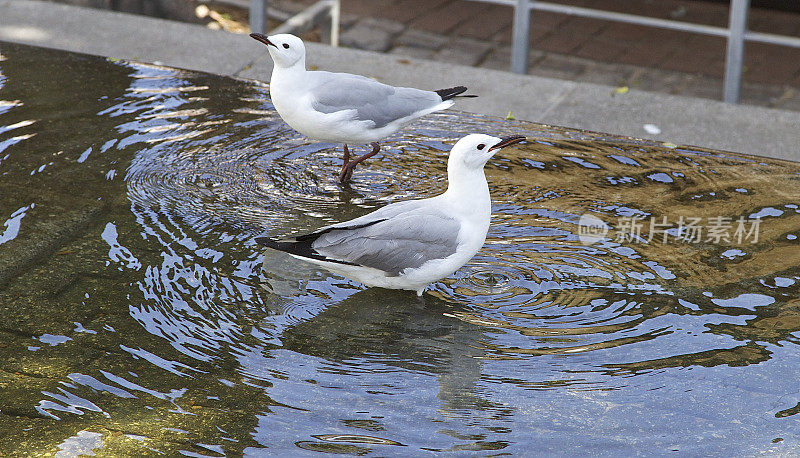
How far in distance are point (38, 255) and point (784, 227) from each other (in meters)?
3.29

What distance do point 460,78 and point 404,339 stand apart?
2.97 m

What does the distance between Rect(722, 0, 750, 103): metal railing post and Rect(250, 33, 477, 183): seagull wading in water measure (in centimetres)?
238

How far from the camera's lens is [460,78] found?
6391mm

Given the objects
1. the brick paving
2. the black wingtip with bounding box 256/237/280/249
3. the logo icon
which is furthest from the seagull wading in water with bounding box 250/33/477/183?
the brick paving

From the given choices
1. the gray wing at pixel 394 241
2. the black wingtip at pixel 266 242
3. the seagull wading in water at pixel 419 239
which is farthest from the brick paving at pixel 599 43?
the black wingtip at pixel 266 242

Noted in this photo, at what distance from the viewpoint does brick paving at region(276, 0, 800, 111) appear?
8.06 metres

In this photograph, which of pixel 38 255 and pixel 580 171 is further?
pixel 580 171

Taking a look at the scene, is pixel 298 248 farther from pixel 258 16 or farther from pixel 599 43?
pixel 599 43

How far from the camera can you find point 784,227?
4562mm

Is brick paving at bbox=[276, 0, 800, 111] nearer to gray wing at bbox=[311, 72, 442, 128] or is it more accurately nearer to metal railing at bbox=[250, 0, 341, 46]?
metal railing at bbox=[250, 0, 341, 46]

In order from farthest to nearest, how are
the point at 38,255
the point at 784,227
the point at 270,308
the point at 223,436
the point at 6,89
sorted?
the point at 6,89 → the point at 784,227 → the point at 38,255 → the point at 270,308 → the point at 223,436

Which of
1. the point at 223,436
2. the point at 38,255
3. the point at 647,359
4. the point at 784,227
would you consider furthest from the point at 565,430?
the point at 38,255

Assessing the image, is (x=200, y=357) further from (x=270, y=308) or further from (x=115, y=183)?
(x=115, y=183)

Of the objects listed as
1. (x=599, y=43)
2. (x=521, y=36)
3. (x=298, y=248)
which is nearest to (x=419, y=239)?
(x=298, y=248)
